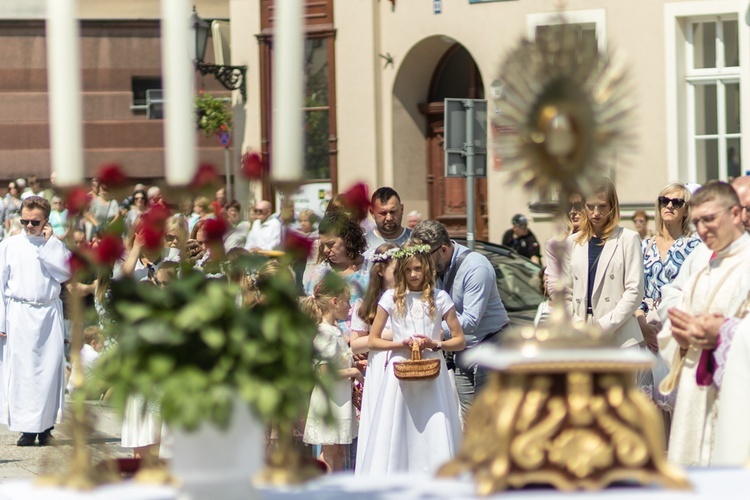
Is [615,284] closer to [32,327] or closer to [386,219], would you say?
[386,219]

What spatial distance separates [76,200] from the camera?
11.2 feet

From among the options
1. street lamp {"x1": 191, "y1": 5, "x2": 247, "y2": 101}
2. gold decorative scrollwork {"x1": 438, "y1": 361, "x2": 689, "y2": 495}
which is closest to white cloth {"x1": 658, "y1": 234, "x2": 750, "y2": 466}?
gold decorative scrollwork {"x1": 438, "y1": 361, "x2": 689, "y2": 495}

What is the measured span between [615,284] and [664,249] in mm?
805

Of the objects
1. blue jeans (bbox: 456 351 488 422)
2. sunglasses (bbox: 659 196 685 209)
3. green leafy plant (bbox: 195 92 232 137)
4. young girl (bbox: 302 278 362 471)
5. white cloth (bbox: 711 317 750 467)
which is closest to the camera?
white cloth (bbox: 711 317 750 467)

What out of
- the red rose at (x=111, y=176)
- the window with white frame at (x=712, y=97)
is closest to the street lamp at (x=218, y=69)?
the window with white frame at (x=712, y=97)

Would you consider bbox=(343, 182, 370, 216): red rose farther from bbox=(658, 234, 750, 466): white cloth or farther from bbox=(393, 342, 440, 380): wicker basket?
bbox=(393, 342, 440, 380): wicker basket

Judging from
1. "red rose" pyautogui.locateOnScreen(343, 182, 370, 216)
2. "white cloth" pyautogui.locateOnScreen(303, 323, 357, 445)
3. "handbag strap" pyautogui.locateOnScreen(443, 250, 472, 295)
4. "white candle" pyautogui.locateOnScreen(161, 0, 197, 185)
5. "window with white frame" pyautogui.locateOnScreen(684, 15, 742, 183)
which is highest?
"window with white frame" pyautogui.locateOnScreen(684, 15, 742, 183)

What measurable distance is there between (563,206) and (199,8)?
77.5 ft

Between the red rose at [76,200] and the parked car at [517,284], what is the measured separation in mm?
9618

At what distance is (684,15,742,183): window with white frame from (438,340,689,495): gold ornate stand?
15.3 metres

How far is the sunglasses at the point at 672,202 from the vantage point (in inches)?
358

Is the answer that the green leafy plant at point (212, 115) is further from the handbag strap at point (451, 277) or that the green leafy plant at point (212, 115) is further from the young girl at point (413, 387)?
the young girl at point (413, 387)

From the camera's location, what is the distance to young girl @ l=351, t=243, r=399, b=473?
815 cm

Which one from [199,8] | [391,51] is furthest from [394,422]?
[199,8]
